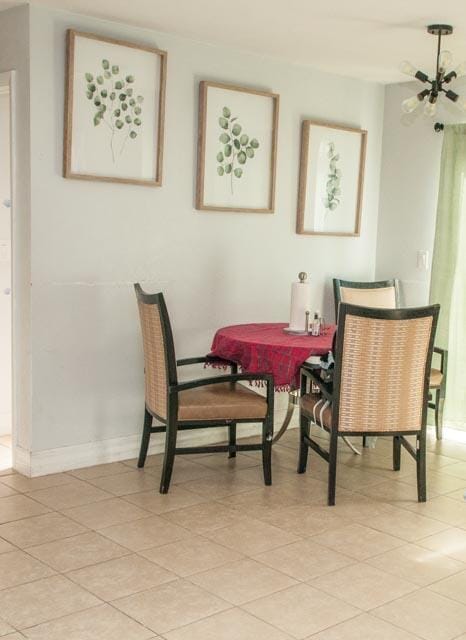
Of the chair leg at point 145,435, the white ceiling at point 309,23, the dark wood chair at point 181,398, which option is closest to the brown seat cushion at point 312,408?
the dark wood chair at point 181,398

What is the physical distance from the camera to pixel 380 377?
3742 millimetres

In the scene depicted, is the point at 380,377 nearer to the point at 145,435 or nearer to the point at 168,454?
the point at 168,454

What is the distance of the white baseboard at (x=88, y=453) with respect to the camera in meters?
4.14

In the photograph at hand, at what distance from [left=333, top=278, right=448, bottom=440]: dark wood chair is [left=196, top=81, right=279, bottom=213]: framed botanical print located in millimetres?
729

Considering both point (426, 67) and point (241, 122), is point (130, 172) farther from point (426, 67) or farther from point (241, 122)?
point (426, 67)

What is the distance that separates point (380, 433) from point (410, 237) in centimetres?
199

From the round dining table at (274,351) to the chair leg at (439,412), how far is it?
98 cm

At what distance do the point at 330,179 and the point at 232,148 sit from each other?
0.84 metres

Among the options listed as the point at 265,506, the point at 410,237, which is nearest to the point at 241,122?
the point at 410,237

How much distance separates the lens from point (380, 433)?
3.82 meters

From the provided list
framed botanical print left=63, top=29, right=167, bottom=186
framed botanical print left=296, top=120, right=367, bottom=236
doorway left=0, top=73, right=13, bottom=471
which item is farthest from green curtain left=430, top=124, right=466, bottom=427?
doorway left=0, top=73, right=13, bottom=471

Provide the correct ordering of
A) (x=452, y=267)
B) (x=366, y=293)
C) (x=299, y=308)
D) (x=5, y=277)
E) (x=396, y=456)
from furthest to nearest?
(x=366, y=293)
(x=452, y=267)
(x=5, y=277)
(x=299, y=308)
(x=396, y=456)

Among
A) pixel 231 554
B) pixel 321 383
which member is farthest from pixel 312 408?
pixel 231 554

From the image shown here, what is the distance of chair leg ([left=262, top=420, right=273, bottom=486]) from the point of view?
4051mm
